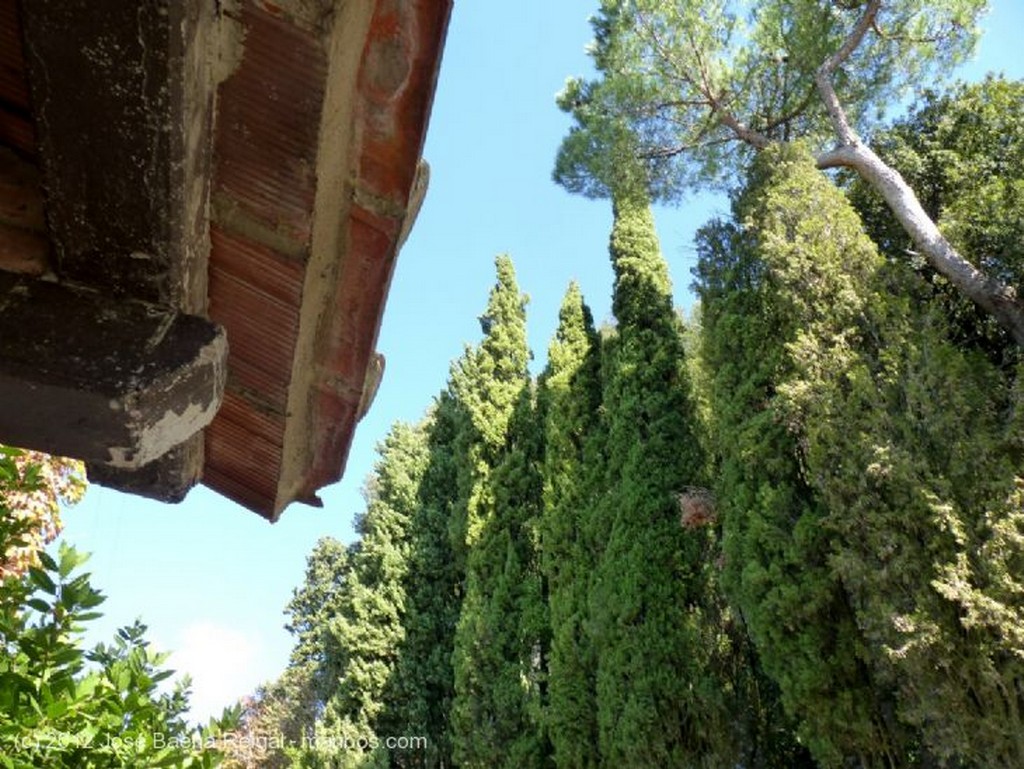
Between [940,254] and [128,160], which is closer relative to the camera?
[128,160]

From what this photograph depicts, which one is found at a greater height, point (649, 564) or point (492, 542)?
point (492, 542)

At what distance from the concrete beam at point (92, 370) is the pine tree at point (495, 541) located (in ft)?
31.6

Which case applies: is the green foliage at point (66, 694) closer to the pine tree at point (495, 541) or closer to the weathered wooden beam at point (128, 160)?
the weathered wooden beam at point (128, 160)

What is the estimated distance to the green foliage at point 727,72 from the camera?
1176 centimetres

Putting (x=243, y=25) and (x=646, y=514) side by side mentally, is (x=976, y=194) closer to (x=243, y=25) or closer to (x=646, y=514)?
(x=646, y=514)

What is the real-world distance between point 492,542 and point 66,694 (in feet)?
37.3

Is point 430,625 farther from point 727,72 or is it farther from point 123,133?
point 123,133

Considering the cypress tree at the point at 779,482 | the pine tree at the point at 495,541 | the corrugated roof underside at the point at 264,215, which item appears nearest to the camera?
the corrugated roof underside at the point at 264,215

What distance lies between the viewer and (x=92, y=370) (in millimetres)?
1219

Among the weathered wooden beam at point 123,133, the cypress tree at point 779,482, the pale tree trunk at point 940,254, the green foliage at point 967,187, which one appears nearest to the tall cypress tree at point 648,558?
the cypress tree at point 779,482

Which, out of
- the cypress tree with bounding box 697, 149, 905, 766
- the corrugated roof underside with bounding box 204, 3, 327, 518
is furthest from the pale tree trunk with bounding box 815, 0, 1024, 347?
the corrugated roof underside with bounding box 204, 3, 327, 518

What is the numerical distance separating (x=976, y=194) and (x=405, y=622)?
35.2 ft

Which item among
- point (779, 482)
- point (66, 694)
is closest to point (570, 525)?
point (779, 482)

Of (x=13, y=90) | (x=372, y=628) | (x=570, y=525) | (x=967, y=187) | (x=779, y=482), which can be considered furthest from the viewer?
(x=372, y=628)
